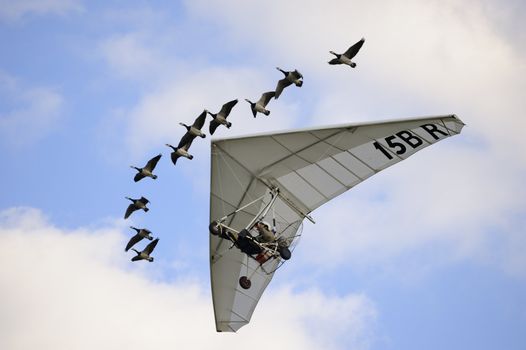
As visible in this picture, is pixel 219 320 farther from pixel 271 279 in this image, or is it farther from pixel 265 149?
pixel 265 149

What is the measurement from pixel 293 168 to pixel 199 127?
9096 millimetres

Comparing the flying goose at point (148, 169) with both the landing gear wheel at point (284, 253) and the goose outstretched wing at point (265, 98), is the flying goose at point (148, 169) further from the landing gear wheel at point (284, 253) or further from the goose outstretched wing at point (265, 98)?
the landing gear wheel at point (284, 253)

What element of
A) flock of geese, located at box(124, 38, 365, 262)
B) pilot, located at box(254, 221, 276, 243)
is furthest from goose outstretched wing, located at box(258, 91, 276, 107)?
pilot, located at box(254, 221, 276, 243)

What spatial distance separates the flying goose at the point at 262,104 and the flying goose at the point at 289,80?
16.8 inches

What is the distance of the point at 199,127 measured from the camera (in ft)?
192

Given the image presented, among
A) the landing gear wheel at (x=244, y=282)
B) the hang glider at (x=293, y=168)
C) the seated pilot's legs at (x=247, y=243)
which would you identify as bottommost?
the landing gear wheel at (x=244, y=282)

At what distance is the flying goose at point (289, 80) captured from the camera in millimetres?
55688

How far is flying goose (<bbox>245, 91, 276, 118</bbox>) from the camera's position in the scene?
55.3m

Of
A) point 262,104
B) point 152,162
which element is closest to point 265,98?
point 262,104

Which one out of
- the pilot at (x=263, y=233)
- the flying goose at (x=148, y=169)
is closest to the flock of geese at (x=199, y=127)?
the flying goose at (x=148, y=169)

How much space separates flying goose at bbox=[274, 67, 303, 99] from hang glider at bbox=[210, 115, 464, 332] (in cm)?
635

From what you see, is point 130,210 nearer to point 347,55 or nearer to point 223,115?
point 223,115

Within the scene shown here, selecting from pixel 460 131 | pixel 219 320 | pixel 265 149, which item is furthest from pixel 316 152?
pixel 219 320

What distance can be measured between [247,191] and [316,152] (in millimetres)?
4522
